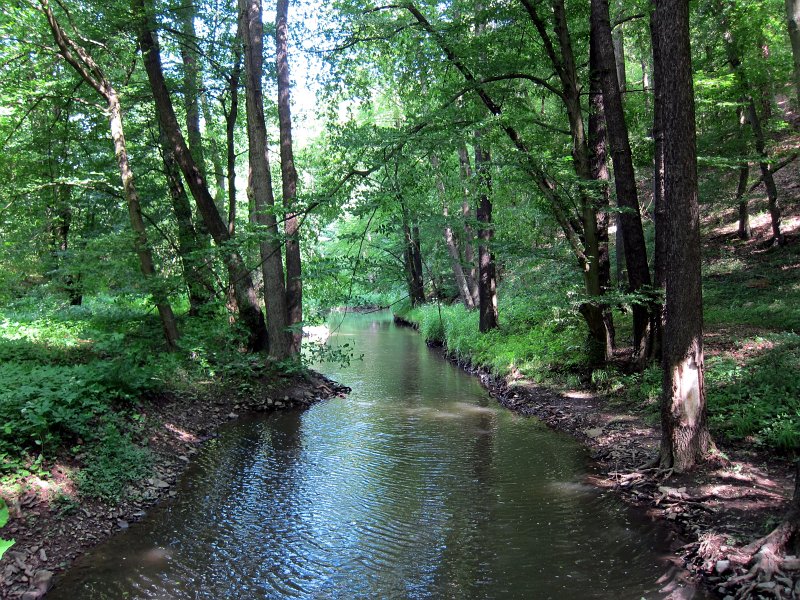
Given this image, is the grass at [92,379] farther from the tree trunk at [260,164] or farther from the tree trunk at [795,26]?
the tree trunk at [795,26]

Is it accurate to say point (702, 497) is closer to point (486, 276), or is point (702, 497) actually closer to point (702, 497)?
point (702, 497)

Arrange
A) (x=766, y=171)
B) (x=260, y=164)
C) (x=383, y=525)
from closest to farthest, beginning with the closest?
(x=383, y=525) → (x=260, y=164) → (x=766, y=171)

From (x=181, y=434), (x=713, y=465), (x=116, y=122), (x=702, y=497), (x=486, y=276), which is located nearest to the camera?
(x=702, y=497)

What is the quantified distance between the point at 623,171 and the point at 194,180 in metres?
9.08

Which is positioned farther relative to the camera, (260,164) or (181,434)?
(260,164)

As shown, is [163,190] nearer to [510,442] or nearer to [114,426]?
[114,426]

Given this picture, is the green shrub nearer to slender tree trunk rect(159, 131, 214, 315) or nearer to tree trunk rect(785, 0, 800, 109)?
slender tree trunk rect(159, 131, 214, 315)

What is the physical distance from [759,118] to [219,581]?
16.9 m

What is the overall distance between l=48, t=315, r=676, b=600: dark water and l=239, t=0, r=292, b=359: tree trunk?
2.78 meters

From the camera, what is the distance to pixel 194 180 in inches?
465

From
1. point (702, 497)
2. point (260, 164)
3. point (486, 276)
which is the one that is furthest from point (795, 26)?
point (486, 276)

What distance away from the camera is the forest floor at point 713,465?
4242 millimetres

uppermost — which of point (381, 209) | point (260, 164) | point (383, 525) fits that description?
point (260, 164)

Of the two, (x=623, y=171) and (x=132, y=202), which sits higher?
(x=132, y=202)
